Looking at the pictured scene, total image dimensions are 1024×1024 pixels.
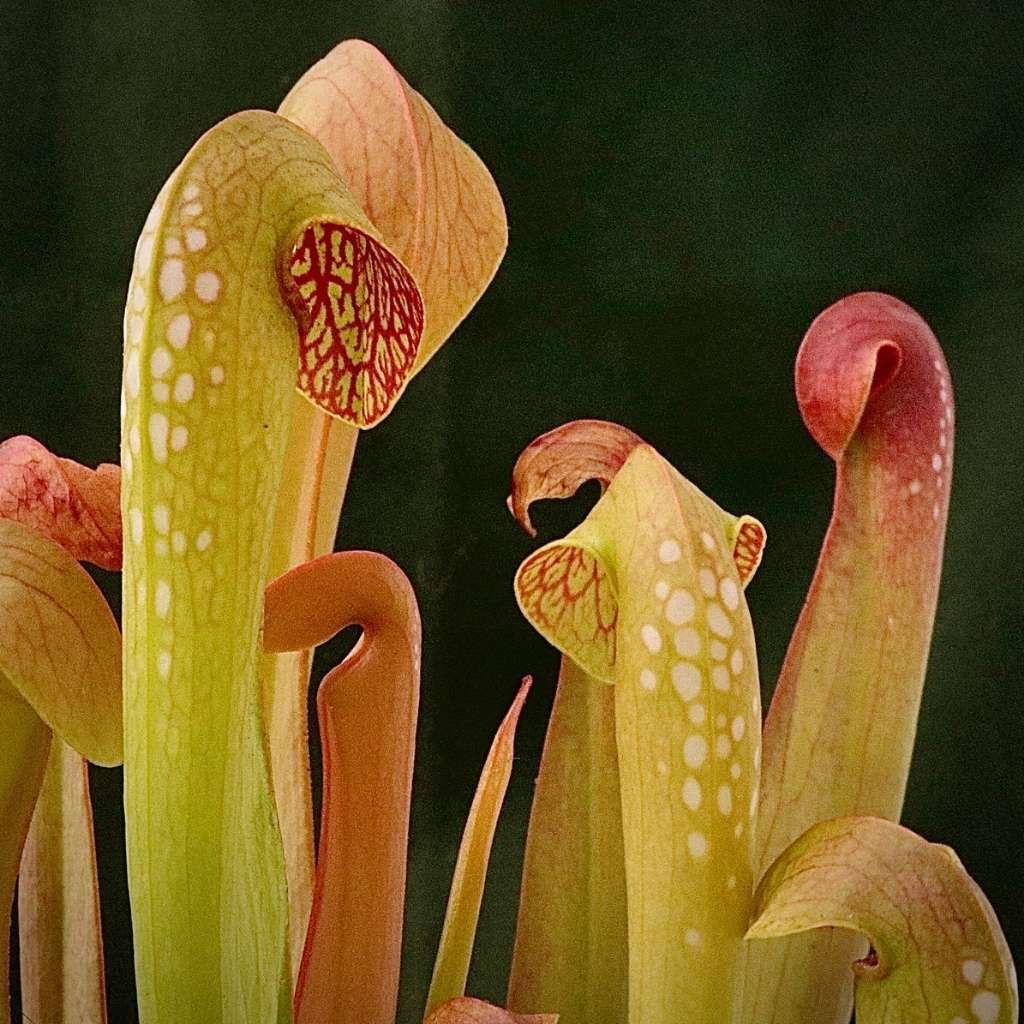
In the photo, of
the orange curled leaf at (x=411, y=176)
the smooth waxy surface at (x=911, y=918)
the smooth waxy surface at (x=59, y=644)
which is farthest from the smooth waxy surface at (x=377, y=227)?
the smooth waxy surface at (x=911, y=918)

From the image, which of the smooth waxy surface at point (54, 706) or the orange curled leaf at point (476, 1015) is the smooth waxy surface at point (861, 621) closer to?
the orange curled leaf at point (476, 1015)

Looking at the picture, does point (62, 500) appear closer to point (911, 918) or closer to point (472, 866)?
point (472, 866)

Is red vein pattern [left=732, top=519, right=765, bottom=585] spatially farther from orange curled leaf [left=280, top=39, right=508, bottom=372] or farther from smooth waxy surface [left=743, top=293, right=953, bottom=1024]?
orange curled leaf [left=280, top=39, right=508, bottom=372]

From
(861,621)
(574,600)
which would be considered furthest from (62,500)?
(861,621)

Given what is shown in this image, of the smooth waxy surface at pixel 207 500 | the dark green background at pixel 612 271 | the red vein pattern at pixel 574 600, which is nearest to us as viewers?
the smooth waxy surface at pixel 207 500

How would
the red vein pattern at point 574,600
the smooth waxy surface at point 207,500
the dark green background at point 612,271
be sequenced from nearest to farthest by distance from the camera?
the smooth waxy surface at point 207,500 < the red vein pattern at point 574,600 < the dark green background at point 612,271
